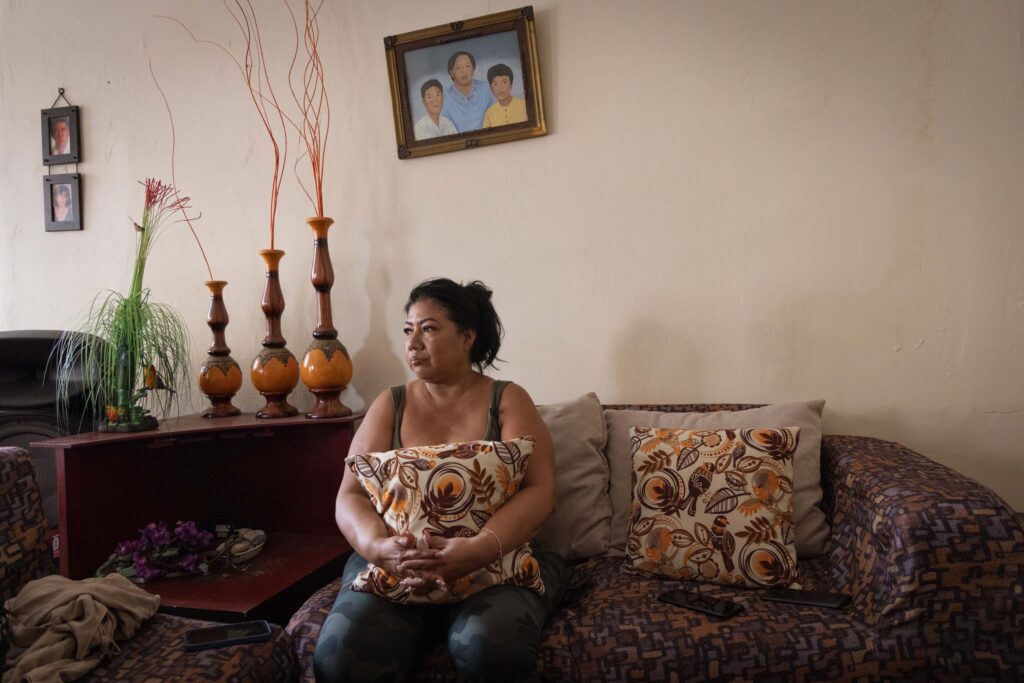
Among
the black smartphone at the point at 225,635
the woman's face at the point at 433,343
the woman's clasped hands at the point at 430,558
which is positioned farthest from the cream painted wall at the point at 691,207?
the black smartphone at the point at 225,635

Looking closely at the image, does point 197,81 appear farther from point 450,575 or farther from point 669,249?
point 450,575

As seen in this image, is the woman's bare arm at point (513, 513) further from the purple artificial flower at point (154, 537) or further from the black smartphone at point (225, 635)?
the purple artificial flower at point (154, 537)

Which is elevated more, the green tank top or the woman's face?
the woman's face

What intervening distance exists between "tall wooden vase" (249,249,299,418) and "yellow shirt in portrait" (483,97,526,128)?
31.6 inches

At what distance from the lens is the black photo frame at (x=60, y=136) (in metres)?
2.61

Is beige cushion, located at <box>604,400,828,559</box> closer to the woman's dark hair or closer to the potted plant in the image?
the woman's dark hair

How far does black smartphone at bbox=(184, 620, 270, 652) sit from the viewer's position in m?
1.22

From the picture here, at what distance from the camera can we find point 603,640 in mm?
1278

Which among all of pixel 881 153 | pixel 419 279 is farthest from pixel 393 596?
pixel 881 153

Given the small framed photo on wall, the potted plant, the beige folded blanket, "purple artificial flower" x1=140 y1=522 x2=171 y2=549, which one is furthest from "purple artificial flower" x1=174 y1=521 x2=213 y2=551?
the small framed photo on wall

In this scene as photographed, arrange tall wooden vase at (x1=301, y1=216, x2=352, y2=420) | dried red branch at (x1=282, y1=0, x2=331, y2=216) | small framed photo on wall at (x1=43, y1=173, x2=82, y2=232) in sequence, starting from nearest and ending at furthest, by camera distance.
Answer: tall wooden vase at (x1=301, y1=216, x2=352, y2=420)
dried red branch at (x1=282, y1=0, x2=331, y2=216)
small framed photo on wall at (x1=43, y1=173, x2=82, y2=232)

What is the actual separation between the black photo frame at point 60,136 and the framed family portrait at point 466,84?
1.39 meters

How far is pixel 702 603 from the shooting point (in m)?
1.37

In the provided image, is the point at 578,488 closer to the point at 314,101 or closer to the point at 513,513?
the point at 513,513
